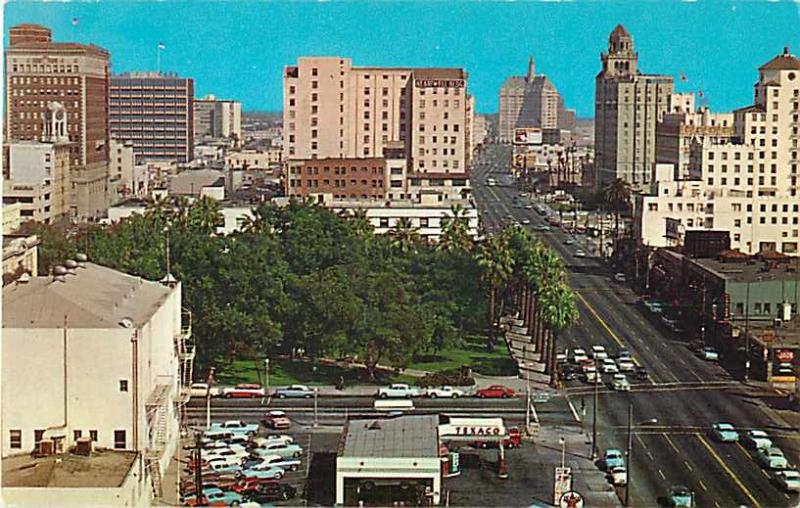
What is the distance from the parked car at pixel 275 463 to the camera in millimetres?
5125

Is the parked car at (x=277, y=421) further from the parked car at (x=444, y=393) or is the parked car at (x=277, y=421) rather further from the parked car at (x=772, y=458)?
the parked car at (x=772, y=458)

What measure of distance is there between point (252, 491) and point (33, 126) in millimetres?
7790

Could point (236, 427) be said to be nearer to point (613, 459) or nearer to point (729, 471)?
point (613, 459)

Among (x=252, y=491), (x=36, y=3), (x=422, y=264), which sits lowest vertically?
(x=252, y=491)

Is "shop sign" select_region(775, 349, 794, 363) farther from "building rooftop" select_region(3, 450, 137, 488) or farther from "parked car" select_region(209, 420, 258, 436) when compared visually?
"building rooftop" select_region(3, 450, 137, 488)

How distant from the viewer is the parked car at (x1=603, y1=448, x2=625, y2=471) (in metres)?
5.22

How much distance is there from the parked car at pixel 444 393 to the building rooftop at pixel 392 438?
3.53 feet

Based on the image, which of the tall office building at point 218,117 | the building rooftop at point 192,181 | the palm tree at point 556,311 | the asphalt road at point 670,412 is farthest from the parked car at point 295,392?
the building rooftop at point 192,181

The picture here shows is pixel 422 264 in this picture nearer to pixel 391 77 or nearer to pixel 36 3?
pixel 391 77

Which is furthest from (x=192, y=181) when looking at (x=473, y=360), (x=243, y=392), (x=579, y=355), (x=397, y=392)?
(x=397, y=392)

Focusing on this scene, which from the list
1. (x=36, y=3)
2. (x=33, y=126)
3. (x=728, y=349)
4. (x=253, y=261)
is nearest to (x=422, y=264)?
(x=253, y=261)

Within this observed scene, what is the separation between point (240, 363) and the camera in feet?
22.1

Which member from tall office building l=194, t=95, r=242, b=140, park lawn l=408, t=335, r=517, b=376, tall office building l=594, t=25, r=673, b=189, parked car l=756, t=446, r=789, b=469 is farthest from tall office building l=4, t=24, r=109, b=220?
parked car l=756, t=446, r=789, b=469

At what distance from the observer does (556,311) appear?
7.27m
